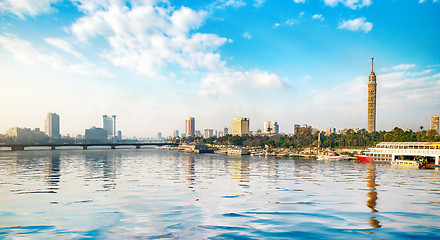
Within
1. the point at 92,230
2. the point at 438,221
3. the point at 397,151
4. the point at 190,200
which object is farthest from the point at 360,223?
the point at 397,151

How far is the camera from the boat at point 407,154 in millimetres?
104562

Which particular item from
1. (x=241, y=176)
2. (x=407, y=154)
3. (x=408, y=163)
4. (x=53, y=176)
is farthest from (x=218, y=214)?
(x=407, y=154)

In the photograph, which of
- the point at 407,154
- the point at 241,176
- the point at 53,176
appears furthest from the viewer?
the point at 407,154

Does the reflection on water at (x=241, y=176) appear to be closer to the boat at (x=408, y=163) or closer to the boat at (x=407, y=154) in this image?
the boat at (x=408, y=163)

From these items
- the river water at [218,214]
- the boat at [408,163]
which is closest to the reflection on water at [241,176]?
the river water at [218,214]

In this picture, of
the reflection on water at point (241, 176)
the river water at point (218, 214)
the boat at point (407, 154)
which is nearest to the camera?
the river water at point (218, 214)

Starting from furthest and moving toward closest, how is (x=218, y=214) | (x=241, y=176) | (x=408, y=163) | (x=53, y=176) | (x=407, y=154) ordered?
(x=407, y=154) < (x=408, y=163) < (x=241, y=176) < (x=53, y=176) < (x=218, y=214)

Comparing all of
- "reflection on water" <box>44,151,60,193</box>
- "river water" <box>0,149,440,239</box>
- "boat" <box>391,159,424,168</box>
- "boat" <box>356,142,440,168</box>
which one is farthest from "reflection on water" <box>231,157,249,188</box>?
"boat" <box>356,142,440,168</box>

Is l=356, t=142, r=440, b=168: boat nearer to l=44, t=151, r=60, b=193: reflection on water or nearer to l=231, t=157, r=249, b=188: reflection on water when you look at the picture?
l=231, t=157, r=249, b=188: reflection on water

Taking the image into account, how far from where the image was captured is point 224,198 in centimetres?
3766

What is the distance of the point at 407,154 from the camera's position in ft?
374

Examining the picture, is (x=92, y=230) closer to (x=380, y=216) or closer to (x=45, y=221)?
(x=45, y=221)

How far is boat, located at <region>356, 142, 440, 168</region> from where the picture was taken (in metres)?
105

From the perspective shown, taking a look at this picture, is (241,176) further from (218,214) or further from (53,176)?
(53,176)
